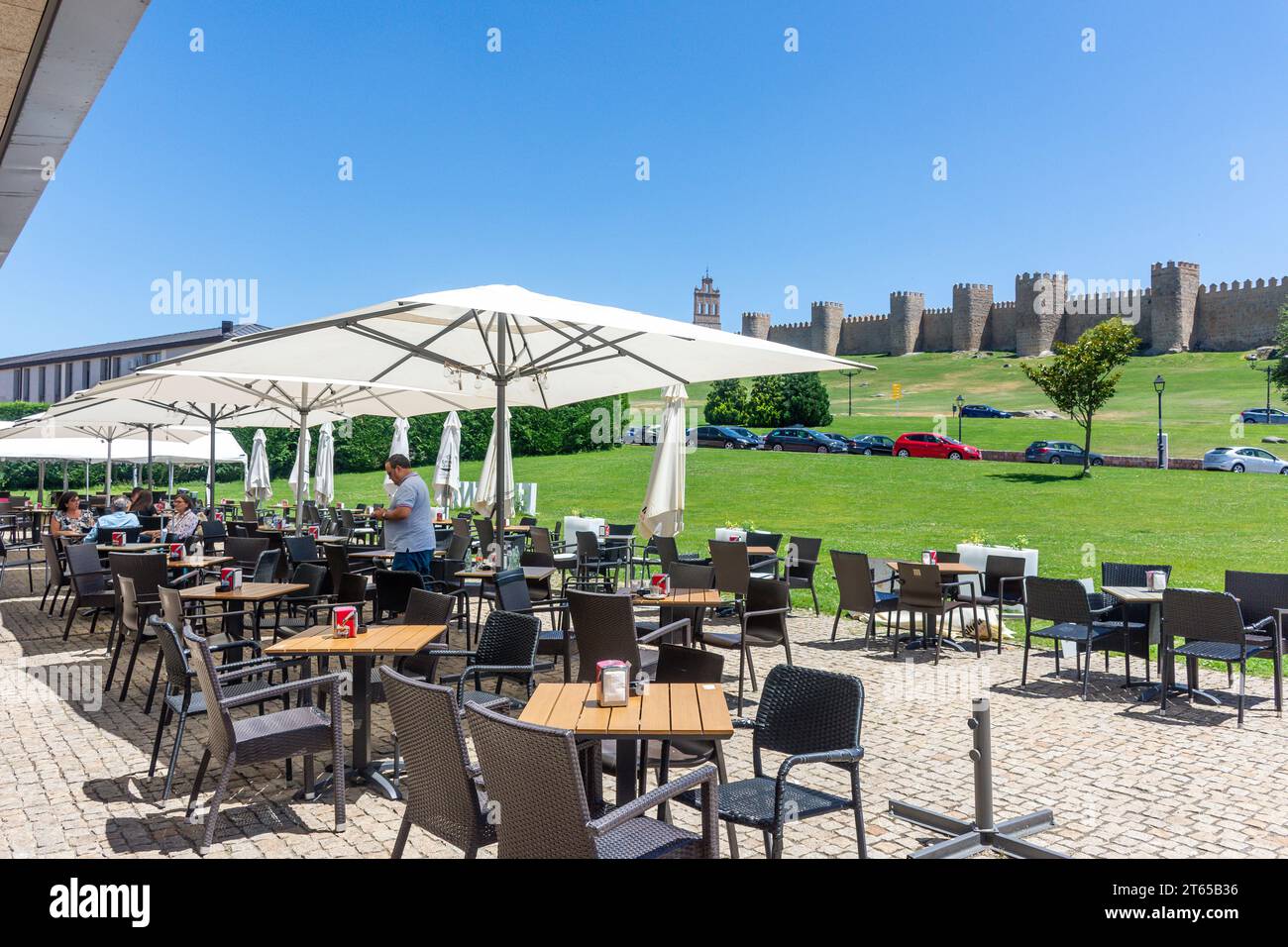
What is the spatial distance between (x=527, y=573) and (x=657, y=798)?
18.8ft

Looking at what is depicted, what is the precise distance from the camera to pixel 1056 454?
35.2 m

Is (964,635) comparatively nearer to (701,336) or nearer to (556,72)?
(701,336)

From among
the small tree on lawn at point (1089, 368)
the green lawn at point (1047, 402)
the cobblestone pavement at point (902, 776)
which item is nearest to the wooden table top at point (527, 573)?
the cobblestone pavement at point (902, 776)

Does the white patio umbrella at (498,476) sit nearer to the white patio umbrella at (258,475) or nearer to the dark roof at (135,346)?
the white patio umbrella at (258,475)

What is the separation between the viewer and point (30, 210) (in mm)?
4383

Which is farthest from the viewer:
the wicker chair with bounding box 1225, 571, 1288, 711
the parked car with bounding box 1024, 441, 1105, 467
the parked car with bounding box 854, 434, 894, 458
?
the parked car with bounding box 854, 434, 894, 458

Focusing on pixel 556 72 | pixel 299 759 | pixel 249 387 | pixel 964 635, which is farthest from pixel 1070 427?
pixel 299 759

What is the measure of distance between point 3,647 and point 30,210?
517cm

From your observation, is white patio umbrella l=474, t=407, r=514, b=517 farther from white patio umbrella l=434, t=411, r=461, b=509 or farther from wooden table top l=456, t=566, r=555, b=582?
white patio umbrella l=434, t=411, r=461, b=509

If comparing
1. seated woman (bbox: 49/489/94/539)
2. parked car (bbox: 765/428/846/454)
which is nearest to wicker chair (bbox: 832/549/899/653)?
seated woman (bbox: 49/489/94/539)

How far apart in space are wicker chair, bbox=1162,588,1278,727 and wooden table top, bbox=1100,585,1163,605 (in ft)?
0.67

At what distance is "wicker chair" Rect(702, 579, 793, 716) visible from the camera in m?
6.29

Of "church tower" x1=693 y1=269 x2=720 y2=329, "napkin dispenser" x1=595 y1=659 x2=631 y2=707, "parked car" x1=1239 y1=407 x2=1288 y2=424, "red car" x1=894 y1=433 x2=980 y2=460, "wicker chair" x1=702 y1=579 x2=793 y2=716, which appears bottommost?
"wicker chair" x1=702 y1=579 x2=793 y2=716

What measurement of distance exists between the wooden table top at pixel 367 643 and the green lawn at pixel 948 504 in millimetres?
8185
